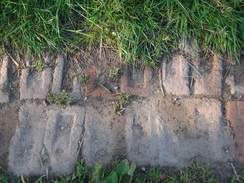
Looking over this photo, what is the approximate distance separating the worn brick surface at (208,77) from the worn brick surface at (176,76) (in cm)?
8

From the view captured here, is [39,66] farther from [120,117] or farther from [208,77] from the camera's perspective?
[208,77]

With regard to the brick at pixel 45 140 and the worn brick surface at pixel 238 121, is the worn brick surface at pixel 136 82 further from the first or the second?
the worn brick surface at pixel 238 121

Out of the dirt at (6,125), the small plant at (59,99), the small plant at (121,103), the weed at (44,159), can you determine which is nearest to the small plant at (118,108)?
the small plant at (121,103)

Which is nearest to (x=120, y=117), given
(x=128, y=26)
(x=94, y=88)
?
(x=94, y=88)

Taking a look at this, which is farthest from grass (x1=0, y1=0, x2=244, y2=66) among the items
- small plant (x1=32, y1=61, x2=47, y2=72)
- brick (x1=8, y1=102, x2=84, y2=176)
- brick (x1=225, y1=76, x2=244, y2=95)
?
brick (x1=8, y1=102, x2=84, y2=176)

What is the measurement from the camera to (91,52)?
246 cm

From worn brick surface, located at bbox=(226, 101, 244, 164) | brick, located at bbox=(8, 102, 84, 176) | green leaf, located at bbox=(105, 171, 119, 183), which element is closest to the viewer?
green leaf, located at bbox=(105, 171, 119, 183)

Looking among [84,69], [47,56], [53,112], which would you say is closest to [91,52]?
[84,69]

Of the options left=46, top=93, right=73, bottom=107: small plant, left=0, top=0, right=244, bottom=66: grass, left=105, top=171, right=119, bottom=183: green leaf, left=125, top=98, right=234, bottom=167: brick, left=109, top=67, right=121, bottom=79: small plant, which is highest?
left=0, top=0, right=244, bottom=66: grass

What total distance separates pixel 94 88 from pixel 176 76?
0.66 meters

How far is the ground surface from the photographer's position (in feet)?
6.94

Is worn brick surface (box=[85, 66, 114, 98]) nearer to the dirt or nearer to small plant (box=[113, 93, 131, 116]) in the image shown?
small plant (box=[113, 93, 131, 116])

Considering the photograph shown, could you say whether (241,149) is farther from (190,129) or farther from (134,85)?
(134,85)

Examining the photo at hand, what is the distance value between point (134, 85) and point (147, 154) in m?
0.55
